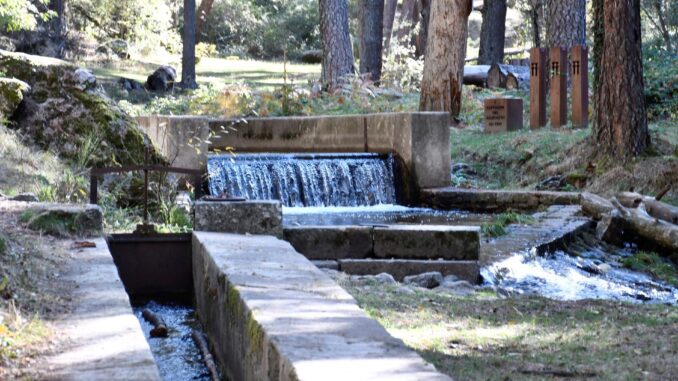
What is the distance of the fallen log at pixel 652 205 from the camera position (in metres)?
12.4

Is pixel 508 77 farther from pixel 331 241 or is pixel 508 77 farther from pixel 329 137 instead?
pixel 331 241

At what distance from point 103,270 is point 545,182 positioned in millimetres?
9927

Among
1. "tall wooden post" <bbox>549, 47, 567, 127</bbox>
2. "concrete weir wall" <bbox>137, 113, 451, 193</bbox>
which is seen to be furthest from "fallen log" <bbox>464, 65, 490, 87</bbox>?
"concrete weir wall" <bbox>137, 113, 451, 193</bbox>

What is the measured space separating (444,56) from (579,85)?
3.11 meters

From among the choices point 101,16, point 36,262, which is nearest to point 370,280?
point 36,262

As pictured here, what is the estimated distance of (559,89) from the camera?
18.4 metres

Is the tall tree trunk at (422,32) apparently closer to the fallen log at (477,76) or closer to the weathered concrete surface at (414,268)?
the fallen log at (477,76)

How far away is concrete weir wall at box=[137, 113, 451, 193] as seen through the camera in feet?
46.6

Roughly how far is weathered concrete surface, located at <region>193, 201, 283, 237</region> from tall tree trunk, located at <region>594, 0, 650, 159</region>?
7.22 m

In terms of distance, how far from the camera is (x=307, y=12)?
42.9m

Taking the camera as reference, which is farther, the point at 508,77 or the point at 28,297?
the point at 508,77

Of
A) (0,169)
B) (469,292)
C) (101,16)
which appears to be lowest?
(469,292)

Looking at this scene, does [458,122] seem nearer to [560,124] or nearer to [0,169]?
[560,124]

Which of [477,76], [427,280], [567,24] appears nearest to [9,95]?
[427,280]
